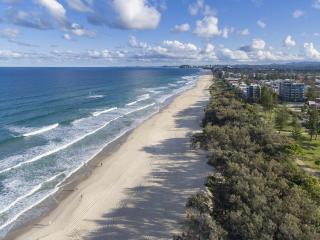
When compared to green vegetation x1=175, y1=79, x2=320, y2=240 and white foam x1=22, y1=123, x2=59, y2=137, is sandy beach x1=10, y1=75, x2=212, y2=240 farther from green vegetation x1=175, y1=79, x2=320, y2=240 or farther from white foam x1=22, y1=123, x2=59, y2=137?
white foam x1=22, y1=123, x2=59, y2=137

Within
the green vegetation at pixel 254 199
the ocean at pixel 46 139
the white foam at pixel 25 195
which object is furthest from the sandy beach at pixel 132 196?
the white foam at pixel 25 195

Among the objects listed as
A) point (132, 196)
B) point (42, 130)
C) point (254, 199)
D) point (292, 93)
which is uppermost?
point (254, 199)

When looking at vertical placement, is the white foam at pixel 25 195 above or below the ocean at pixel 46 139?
below

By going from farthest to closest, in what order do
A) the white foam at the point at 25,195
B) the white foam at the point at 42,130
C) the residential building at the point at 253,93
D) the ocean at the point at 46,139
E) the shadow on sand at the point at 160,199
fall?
the residential building at the point at 253,93, the white foam at the point at 42,130, the ocean at the point at 46,139, the white foam at the point at 25,195, the shadow on sand at the point at 160,199

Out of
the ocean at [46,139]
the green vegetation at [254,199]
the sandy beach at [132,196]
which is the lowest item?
the sandy beach at [132,196]

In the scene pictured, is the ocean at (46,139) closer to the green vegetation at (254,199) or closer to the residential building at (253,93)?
the green vegetation at (254,199)

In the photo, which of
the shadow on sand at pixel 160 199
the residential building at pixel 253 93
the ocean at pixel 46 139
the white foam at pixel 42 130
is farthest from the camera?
the residential building at pixel 253 93

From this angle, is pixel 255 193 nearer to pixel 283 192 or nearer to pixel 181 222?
pixel 283 192

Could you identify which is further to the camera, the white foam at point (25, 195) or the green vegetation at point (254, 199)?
the white foam at point (25, 195)

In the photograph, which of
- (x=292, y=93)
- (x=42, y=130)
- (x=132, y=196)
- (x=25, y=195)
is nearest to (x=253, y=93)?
(x=292, y=93)

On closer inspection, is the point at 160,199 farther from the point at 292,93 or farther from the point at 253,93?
the point at 292,93
